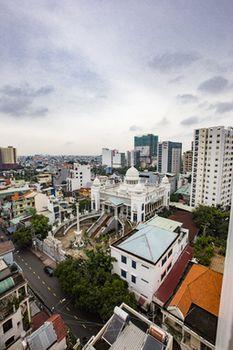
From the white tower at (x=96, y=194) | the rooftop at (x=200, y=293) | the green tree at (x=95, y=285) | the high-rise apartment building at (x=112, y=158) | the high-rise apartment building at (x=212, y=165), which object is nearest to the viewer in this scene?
the rooftop at (x=200, y=293)

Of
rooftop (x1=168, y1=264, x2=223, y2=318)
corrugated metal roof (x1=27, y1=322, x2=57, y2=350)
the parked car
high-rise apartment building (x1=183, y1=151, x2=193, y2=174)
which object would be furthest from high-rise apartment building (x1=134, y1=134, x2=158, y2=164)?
corrugated metal roof (x1=27, y1=322, x2=57, y2=350)

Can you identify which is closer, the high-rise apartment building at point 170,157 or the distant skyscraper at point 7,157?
the high-rise apartment building at point 170,157

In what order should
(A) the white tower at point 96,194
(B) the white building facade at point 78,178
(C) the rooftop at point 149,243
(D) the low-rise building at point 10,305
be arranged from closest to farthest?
(D) the low-rise building at point 10,305
(C) the rooftop at point 149,243
(A) the white tower at point 96,194
(B) the white building facade at point 78,178

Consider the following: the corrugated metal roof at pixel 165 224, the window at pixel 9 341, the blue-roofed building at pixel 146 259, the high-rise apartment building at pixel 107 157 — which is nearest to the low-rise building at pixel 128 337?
the blue-roofed building at pixel 146 259

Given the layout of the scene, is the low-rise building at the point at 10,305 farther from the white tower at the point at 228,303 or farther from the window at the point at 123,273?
the white tower at the point at 228,303

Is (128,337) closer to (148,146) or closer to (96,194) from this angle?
(96,194)

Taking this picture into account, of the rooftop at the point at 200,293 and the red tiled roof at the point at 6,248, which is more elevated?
the red tiled roof at the point at 6,248

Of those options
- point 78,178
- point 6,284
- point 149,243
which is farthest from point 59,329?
point 78,178
